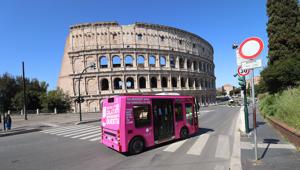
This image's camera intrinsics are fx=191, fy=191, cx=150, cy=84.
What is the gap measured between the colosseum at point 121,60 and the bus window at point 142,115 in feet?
116

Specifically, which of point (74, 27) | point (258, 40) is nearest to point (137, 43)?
point (74, 27)

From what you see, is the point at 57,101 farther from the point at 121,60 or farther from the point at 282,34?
the point at 282,34

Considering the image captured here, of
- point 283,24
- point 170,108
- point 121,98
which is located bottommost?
point 170,108

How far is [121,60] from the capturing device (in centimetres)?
4416

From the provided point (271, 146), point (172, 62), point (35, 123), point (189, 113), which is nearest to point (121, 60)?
point (172, 62)

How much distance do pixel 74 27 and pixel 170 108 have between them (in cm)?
4314

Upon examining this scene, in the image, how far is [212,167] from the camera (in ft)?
18.5

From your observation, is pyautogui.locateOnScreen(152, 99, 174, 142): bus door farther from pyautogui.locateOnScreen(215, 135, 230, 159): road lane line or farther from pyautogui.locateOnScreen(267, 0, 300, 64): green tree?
pyautogui.locateOnScreen(267, 0, 300, 64): green tree

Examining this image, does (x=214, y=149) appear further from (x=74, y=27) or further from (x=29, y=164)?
(x=74, y=27)

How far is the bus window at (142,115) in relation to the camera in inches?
307

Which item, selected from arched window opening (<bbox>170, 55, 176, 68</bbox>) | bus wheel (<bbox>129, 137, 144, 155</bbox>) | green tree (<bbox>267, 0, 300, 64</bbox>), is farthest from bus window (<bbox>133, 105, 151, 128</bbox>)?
arched window opening (<bbox>170, 55, 176, 68</bbox>)

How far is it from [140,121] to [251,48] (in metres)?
4.86

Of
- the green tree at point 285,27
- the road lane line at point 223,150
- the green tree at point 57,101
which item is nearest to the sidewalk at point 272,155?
the road lane line at point 223,150

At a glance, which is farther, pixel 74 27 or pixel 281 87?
pixel 74 27
